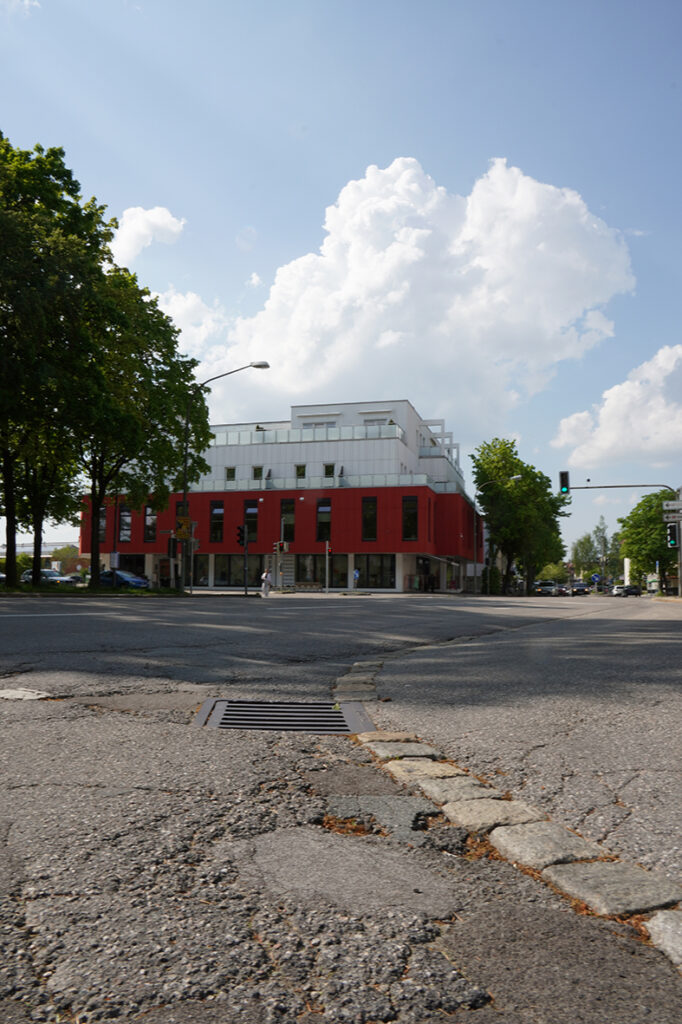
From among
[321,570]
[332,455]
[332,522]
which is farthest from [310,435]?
[321,570]

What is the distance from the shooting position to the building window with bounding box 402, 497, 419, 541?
58.0m

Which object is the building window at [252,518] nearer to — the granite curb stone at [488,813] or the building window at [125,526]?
the building window at [125,526]

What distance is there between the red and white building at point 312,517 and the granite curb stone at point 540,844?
5375cm

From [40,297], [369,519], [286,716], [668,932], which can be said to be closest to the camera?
[668,932]

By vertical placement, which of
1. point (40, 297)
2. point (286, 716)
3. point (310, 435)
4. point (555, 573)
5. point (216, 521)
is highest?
point (310, 435)

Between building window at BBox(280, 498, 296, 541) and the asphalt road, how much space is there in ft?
180

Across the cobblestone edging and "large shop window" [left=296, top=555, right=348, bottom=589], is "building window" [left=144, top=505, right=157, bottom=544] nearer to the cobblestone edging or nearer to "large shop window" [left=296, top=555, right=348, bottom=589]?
"large shop window" [left=296, top=555, right=348, bottom=589]

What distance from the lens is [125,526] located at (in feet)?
212

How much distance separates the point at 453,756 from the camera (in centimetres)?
442

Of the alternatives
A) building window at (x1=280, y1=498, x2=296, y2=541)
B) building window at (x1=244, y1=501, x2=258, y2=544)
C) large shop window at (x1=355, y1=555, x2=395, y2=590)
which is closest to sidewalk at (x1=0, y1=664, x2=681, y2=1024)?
large shop window at (x1=355, y1=555, x2=395, y2=590)

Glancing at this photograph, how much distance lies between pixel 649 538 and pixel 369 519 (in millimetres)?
46838

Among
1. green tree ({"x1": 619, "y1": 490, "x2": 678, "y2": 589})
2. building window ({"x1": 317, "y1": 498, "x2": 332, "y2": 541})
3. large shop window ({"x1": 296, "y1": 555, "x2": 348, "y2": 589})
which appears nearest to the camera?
building window ({"x1": 317, "y1": 498, "x2": 332, "y2": 541})

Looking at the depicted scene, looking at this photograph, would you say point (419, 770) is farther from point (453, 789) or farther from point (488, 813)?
point (488, 813)

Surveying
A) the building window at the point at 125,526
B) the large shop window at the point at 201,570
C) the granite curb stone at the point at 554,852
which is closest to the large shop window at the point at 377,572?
the large shop window at the point at 201,570
